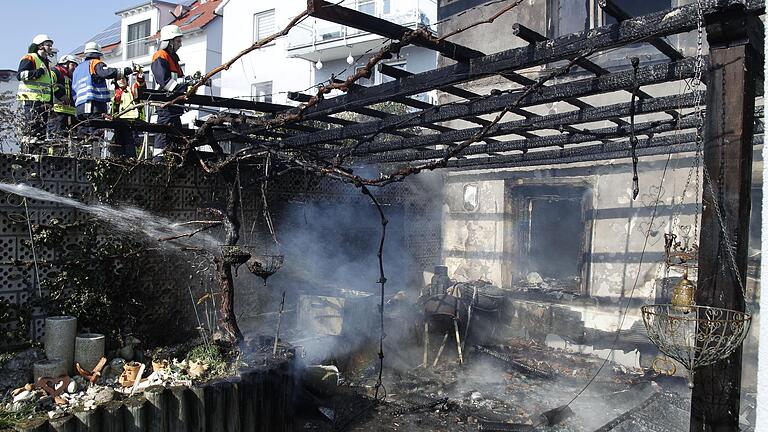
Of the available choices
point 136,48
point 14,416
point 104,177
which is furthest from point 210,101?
point 136,48

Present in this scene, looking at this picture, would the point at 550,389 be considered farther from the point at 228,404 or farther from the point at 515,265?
the point at 228,404

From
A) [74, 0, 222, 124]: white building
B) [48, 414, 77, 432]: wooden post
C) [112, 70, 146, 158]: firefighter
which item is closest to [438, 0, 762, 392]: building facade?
[112, 70, 146, 158]: firefighter

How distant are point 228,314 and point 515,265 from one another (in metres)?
8.37

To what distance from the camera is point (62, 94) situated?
9570mm

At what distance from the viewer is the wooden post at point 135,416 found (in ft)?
18.7

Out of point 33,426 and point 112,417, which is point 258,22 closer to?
point 112,417

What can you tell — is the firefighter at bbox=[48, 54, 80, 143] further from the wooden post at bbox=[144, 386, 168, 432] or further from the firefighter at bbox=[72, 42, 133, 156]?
the wooden post at bbox=[144, 386, 168, 432]

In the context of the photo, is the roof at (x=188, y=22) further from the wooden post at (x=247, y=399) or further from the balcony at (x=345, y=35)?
the wooden post at (x=247, y=399)

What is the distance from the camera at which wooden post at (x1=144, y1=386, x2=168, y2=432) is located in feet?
19.3

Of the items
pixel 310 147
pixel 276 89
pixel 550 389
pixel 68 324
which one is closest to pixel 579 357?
pixel 550 389

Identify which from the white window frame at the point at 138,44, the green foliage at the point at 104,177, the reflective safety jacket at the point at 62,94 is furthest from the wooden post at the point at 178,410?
the white window frame at the point at 138,44

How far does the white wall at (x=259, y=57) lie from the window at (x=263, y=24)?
0.71 ft

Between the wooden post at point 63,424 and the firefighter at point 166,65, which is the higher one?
the firefighter at point 166,65

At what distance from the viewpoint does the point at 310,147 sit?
10.3 m
